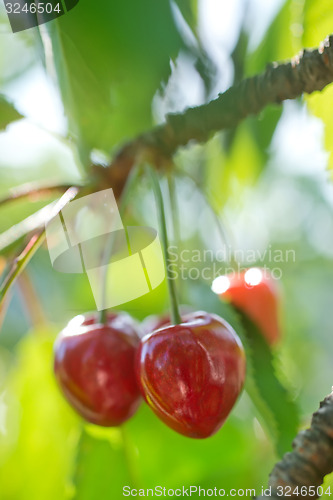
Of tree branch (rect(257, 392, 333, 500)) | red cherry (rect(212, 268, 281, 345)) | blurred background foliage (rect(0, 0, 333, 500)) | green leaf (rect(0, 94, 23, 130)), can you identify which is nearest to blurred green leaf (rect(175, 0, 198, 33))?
blurred background foliage (rect(0, 0, 333, 500))

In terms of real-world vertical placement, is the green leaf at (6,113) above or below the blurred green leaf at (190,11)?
below

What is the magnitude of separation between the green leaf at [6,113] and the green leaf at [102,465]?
577mm

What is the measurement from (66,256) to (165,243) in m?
0.23

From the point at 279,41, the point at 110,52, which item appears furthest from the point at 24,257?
the point at 279,41

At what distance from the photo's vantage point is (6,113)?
83cm

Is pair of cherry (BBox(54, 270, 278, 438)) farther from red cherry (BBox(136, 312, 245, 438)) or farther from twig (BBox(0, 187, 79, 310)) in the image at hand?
twig (BBox(0, 187, 79, 310))

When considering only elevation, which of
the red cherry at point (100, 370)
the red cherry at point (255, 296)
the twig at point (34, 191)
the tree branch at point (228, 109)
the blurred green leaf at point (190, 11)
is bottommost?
the red cherry at point (255, 296)

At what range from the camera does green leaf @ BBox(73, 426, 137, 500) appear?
105cm

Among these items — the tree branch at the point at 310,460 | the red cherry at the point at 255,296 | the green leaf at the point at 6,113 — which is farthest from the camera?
the red cherry at the point at 255,296

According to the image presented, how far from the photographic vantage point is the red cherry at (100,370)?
756mm

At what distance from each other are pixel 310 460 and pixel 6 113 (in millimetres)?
632

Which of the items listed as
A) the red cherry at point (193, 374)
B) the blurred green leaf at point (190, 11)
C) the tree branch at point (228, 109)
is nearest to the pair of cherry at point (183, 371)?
the red cherry at point (193, 374)

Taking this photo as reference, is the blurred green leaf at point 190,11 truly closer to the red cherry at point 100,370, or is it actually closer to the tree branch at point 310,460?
the red cherry at point 100,370

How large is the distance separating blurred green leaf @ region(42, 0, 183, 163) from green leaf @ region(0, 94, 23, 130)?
77 millimetres
